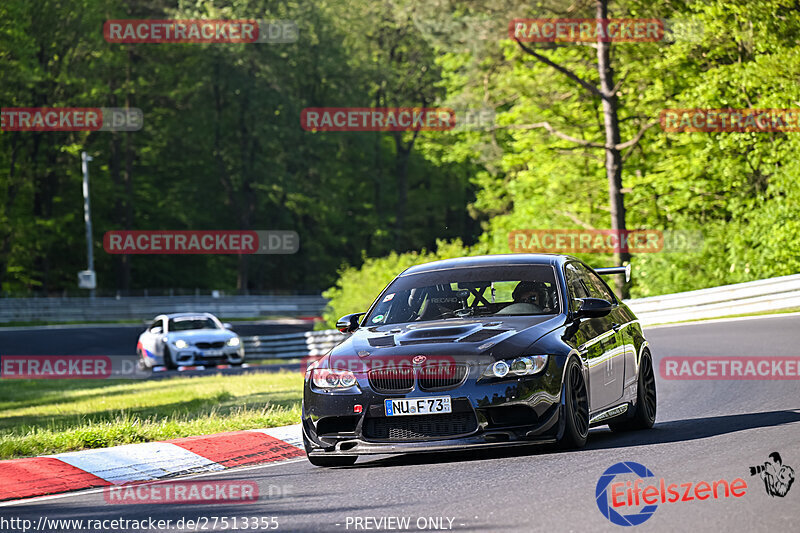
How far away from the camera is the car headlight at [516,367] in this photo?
28.0 ft

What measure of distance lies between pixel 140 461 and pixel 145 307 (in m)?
53.6

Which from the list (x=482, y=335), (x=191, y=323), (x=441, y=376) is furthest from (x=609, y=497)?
(x=191, y=323)

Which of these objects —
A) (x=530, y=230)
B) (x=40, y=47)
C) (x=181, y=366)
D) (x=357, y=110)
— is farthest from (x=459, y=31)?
(x=357, y=110)

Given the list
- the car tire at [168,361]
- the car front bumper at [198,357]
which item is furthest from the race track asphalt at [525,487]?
the car tire at [168,361]

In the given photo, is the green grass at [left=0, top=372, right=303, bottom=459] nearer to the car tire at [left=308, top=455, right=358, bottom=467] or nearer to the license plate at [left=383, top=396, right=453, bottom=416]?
the car tire at [left=308, top=455, right=358, bottom=467]

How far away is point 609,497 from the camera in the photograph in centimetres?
692

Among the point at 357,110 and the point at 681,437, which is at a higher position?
the point at 357,110

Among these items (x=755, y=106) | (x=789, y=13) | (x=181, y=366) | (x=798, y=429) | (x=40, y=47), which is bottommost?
(x=181, y=366)

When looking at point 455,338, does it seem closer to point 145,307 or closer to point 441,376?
point 441,376

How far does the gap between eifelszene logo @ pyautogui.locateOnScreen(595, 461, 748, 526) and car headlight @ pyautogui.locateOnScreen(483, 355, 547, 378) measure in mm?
1224

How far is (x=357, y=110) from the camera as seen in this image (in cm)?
7925

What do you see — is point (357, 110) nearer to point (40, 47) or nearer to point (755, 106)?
point (40, 47)

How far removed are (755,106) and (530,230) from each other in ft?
32.3

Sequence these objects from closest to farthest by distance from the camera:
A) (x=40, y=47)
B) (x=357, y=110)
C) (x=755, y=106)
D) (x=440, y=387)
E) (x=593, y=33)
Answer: (x=440, y=387) < (x=755, y=106) < (x=593, y=33) < (x=40, y=47) < (x=357, y=110)
